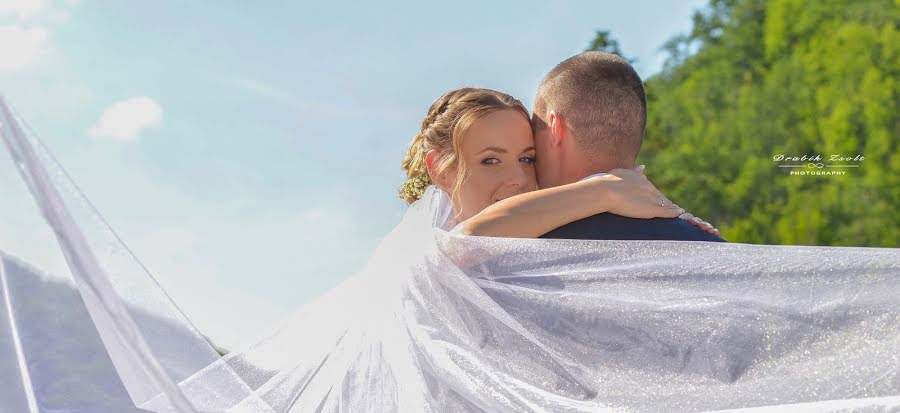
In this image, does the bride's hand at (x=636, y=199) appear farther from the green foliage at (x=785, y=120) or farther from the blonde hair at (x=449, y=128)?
the green foliage at (x=785, y=120)

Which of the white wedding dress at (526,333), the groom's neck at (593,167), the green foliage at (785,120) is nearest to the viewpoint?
the white wedding dress at (526,333)

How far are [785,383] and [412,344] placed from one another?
104cm

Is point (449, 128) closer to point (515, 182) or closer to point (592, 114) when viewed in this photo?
point (515, 182)

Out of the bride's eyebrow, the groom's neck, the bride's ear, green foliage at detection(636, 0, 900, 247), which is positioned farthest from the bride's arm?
green foliage at detection(636, 0, 900, 247)

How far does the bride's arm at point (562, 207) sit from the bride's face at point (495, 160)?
26.8 inches

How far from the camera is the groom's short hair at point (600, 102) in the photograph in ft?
11.3

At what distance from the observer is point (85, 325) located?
9.53ft

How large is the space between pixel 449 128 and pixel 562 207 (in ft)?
3.60

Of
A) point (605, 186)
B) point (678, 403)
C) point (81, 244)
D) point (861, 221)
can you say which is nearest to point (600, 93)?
point (605, 186)

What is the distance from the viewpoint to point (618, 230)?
3129 mm

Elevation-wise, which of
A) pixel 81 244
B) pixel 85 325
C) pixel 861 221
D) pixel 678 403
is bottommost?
pixel 861 221

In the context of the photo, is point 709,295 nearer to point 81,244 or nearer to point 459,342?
point 459,342

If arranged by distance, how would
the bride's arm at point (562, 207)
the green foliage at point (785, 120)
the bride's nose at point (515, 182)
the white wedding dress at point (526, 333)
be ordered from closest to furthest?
the white wedding dress at point (526, 333)
the bride's arm at point (562, 207)
the bride's nose at point (515, 182)
the green foliage at point (785, 120)

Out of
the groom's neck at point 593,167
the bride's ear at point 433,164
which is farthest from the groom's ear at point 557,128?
the bride's ear at point 433,164
